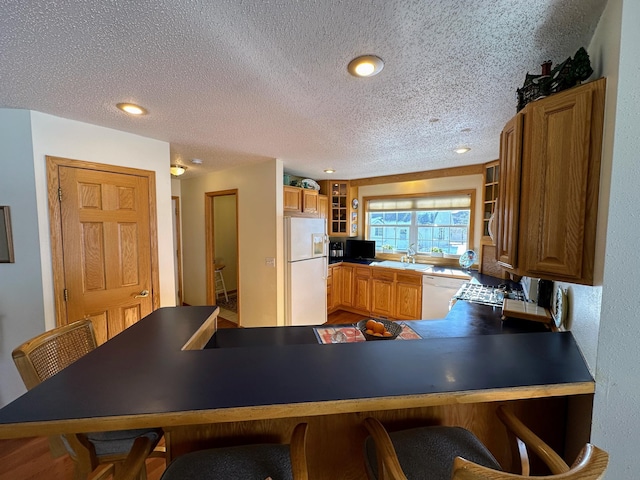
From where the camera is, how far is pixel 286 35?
104 cm

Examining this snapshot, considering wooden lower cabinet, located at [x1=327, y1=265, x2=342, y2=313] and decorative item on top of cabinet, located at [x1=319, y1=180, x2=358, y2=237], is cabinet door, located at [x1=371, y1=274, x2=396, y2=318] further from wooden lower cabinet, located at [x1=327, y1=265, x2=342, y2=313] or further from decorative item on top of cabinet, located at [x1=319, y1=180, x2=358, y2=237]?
decorative item on top of cabinet, located at [x1=319, y1=180, x2=358, y2=237]

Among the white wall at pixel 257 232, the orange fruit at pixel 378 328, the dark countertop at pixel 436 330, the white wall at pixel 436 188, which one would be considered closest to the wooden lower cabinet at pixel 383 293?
the white wall at pixel 436 188

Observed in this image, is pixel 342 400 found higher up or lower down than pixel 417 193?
lower down

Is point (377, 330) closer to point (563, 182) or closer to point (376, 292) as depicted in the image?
point (563, 182)

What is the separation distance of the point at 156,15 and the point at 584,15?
1.66 m

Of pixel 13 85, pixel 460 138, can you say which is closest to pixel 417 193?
pixel 460 138

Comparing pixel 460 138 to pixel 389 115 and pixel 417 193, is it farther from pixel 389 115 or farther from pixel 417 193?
pixel 417 193

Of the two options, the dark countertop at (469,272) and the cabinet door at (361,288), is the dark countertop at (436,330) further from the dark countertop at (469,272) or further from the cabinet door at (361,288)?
the cabinet door at (361,288)

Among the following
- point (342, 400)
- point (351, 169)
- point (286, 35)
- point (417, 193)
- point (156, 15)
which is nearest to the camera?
point (342, 400)

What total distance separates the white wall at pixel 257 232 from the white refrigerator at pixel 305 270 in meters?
0.12

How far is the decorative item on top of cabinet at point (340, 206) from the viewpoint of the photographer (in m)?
4.52

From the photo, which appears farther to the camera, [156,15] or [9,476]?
[9,476]

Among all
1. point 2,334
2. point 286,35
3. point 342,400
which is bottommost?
point 2,334

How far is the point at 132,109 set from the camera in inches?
66.6
